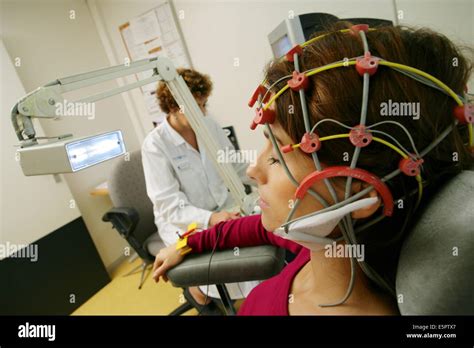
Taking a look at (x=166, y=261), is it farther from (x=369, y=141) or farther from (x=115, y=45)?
(x=115, y=45)

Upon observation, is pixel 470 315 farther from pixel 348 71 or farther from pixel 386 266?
pixel 348 71

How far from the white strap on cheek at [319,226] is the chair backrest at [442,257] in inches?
3.4

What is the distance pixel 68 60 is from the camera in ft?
7.36

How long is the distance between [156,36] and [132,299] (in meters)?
2.06

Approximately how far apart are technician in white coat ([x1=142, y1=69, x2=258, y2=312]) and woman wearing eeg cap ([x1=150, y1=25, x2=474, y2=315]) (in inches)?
28.4

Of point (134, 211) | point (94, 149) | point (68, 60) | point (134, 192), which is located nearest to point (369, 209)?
point (94, 149)

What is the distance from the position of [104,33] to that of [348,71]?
2723 mm

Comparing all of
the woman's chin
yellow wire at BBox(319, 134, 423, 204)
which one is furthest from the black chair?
yellow wire at BBox(319, 134, 423, 204)

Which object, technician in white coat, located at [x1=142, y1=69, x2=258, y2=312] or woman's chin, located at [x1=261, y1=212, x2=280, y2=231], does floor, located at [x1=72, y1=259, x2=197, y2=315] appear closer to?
technician in white coat, located at [x1=142, y1=69, x2=258, y2=312]

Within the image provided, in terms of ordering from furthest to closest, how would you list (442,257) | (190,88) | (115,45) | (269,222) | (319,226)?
(115,45)
(190,88)
(269,222)
(319,226)
(442,257)

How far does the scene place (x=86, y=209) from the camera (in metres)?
2.21

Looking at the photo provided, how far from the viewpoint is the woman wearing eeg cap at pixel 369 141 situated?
1.36 ft

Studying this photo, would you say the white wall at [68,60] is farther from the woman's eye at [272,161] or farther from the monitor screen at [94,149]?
the woman's eye at [272,161]
